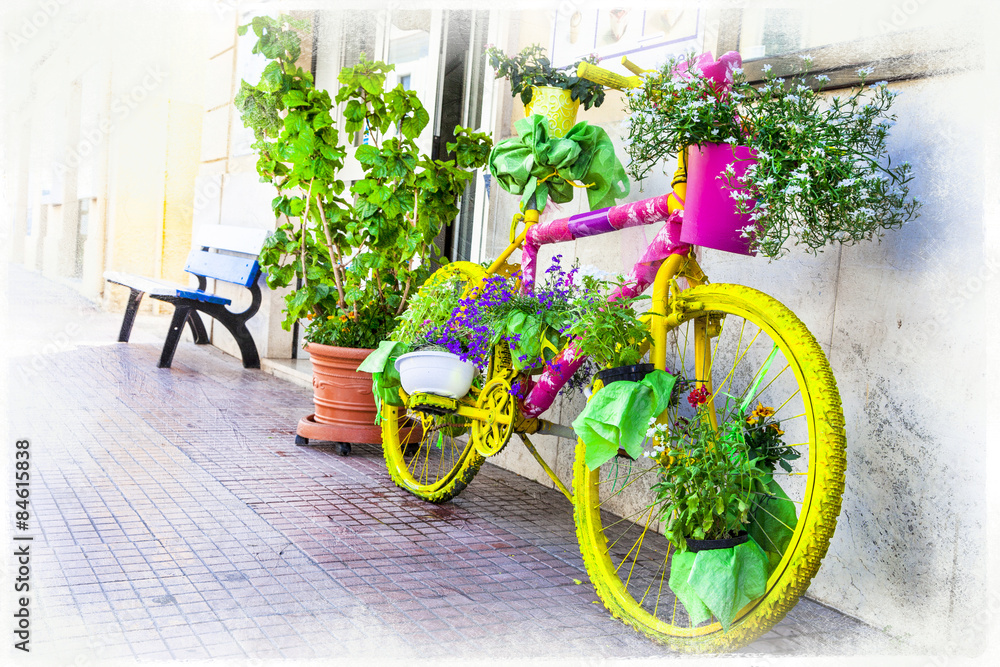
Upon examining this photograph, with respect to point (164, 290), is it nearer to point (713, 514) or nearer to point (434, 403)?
point (434, 403)

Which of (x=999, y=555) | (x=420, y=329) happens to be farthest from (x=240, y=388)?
(x=999, y=555)

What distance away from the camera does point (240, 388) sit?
6.11 m

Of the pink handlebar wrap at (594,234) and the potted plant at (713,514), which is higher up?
the pink handlebar wrap at (594,234)

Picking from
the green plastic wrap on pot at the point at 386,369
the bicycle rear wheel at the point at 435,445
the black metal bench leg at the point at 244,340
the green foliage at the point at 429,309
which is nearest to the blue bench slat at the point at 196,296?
the black metal bench leg at the point at 244,340

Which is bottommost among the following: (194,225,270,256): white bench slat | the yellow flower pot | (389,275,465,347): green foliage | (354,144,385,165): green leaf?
(389,275,465,347): green foliage

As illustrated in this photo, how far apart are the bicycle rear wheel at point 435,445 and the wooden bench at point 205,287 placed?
3.17 metres

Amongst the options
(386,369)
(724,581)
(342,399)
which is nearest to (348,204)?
(342,399)

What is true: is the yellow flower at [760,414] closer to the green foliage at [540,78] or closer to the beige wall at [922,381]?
the beige wall at [922,381]

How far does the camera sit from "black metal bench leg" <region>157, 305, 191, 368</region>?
651 centimetres

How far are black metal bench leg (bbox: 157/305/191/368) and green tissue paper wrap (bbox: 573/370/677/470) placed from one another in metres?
5.07

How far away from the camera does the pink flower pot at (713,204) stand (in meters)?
2.19

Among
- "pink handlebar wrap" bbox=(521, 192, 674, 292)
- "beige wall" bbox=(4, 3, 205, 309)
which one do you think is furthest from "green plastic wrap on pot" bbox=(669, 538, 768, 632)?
"beige wall" bbox=(4, 3, 205, 309)

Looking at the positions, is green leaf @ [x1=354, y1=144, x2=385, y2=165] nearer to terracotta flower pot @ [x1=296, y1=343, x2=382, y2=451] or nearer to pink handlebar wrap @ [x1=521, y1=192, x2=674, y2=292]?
terracotta flower pot @ [x1=296, y1=343, x2=382, y2=451]

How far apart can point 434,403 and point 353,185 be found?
147 centimetres
